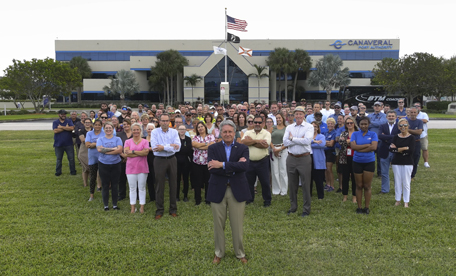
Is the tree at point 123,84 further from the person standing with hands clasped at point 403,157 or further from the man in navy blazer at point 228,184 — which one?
the man in navy blazer at point 228,184

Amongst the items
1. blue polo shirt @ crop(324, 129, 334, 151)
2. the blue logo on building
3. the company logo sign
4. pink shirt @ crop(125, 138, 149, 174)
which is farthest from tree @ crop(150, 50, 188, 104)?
pink shirt @ crop(125, 138, 149, 174)

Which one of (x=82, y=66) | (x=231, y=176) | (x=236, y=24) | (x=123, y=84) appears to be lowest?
(x=231, y=176)

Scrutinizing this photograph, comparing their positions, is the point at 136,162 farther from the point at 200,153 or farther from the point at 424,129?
the point at 424,129

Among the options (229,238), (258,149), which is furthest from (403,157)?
A: (229,238)

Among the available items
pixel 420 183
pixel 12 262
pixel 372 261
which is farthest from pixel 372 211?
pixel 12 262

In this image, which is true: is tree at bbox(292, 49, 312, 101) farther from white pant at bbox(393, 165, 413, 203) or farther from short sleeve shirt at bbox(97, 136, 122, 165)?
short sleeve shirt at bbox(97, 136, 122, 165)

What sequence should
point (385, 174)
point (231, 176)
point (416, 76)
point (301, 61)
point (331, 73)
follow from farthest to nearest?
point (301, 61) → point (331, 73) → point (416, 76) → point (385, 174) → point (231, 176)

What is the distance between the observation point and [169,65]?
50.2 metres

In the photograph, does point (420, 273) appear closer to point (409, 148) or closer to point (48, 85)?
point (409, 148)

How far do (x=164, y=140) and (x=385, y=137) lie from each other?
204 inches

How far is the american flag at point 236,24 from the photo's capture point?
24161 millimetres

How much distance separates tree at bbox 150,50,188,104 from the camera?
50.1 meters

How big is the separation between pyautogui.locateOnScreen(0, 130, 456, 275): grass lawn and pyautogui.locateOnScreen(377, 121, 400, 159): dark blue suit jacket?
1095 mm

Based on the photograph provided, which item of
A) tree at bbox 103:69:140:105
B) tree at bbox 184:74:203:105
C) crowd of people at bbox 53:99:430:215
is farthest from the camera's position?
tree at bbox 103:69:140:105
